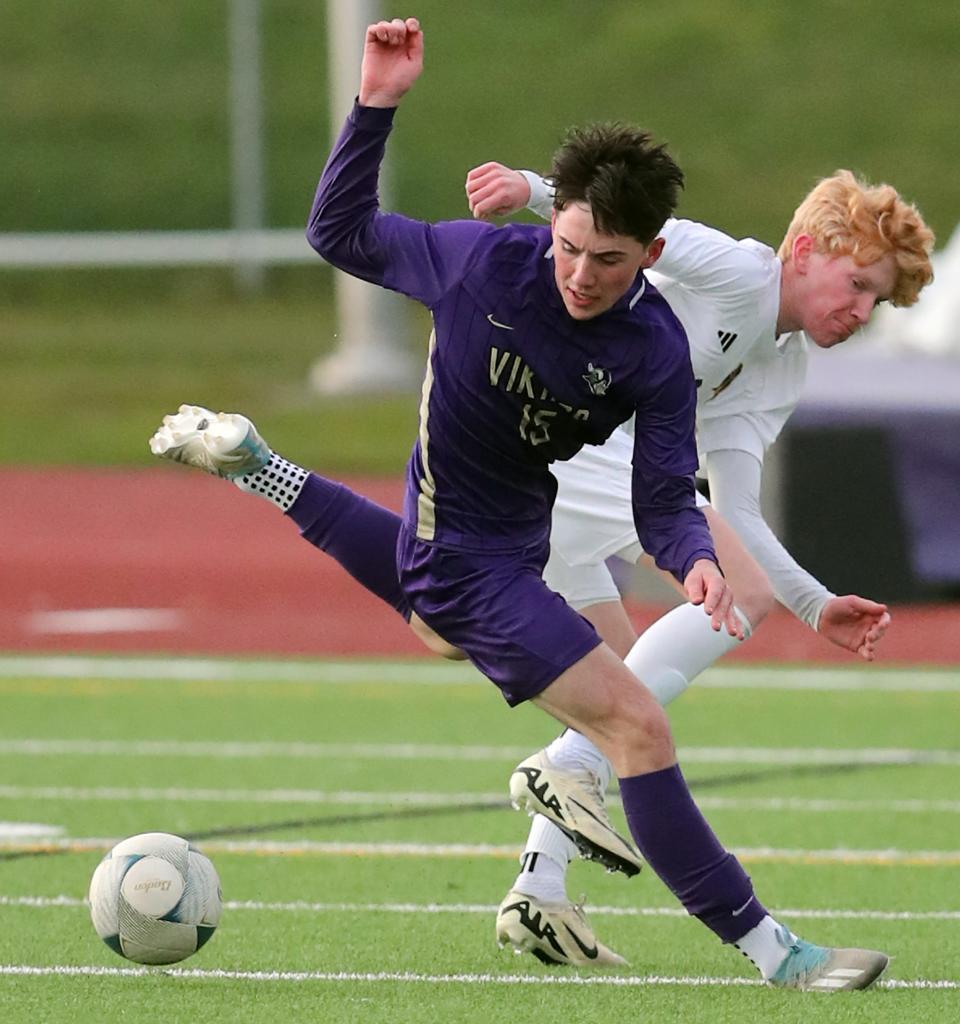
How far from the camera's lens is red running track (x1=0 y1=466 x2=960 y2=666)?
1147cm

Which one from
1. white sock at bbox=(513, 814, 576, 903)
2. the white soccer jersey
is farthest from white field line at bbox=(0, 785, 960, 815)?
white sock at bbox=(513, 814, 576, 903)

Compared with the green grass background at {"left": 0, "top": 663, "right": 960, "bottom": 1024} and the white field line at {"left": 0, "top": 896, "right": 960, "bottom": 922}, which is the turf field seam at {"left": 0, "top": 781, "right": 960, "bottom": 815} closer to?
the green grass background at {"left": 0, "top": 663, "right": 960, "bottom": 1024}

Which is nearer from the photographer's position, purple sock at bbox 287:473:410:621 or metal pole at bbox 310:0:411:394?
purple sock at bbox 287:473:410:621

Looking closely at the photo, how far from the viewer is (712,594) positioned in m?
4.31

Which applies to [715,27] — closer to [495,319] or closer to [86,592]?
[86,592]

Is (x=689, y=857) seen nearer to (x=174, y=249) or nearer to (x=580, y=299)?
(x=580, y=299)

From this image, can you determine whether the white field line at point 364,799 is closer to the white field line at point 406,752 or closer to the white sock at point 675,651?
the white field line at point 406,752

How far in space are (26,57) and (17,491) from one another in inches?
773

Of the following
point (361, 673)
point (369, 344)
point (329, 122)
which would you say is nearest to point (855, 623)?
point (361, 673)

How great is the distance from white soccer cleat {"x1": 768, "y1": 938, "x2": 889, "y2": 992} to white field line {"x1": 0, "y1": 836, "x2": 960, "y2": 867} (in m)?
1.80

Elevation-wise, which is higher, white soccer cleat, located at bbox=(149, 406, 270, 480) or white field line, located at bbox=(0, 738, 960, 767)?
white soccer cleat, located at bbox=(149, 406, 270, 480)

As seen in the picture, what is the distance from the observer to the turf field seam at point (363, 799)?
290 inches

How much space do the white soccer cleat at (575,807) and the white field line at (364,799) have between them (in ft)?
8.12

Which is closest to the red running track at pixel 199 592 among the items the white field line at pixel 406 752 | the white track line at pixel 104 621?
the white track line at pixel 104 621
